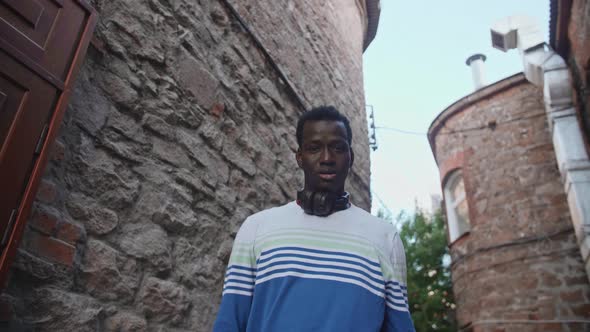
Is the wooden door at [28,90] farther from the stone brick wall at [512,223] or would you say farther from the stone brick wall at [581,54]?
the stone brick wall at [512,223]

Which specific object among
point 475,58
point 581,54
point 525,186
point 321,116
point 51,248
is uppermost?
point 475,58

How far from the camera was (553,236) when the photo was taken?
22.5ft

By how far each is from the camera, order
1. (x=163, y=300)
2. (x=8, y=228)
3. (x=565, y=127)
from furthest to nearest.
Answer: (x=565, y=127) < (x=163, y=300) < (x=8, y=228)

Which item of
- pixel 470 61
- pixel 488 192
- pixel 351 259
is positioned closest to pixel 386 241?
pixel 351 259

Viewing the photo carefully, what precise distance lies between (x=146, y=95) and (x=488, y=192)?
7684mm

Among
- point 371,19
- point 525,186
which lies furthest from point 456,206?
point 371,19

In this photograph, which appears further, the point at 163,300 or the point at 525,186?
the point at 525,186

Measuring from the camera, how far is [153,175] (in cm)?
191

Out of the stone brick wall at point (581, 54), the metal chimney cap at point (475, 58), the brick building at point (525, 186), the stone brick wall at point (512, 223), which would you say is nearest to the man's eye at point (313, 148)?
the stone brick wall at point (581, 54)

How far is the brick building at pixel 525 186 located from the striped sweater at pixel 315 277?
5.05 meters

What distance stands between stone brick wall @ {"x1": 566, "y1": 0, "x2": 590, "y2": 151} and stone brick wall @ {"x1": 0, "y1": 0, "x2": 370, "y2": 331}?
421cm

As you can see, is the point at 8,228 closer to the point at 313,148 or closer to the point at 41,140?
the point at 41,140

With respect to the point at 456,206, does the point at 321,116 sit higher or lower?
lower

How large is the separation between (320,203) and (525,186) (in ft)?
24.2
